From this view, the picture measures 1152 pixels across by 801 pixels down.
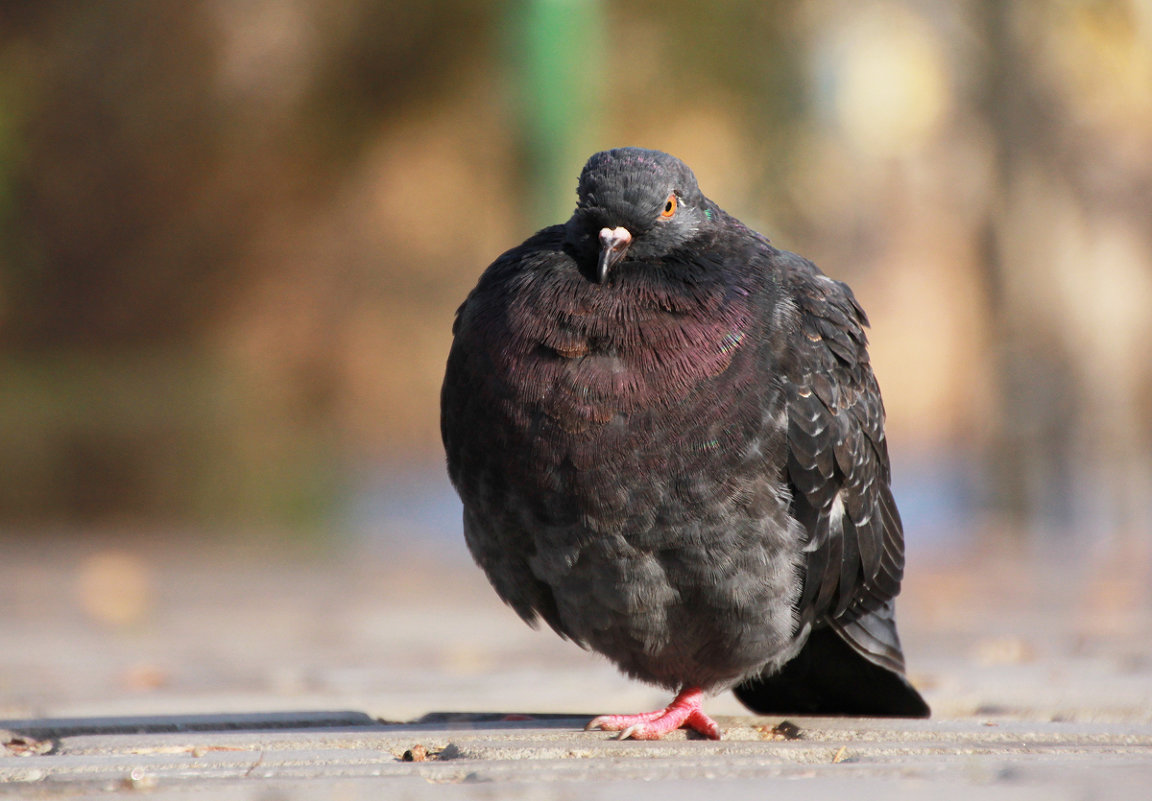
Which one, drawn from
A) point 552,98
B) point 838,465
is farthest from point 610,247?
point 552,98

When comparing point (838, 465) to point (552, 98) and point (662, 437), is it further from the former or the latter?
point (552, 98)

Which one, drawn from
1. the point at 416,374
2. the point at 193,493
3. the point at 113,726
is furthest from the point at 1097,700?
the point at 416,374

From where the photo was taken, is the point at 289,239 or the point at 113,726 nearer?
the point at 113,726

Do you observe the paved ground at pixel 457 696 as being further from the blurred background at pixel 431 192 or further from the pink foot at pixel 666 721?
the blurred background at pixel 431 192

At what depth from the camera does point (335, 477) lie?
15.1m

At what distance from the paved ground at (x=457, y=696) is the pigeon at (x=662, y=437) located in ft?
1.00

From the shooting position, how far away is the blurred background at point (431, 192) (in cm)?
1020

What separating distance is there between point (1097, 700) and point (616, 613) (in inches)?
59.2

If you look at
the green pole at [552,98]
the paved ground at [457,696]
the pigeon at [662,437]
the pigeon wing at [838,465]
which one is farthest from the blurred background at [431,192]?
the pigeon at [662,437]

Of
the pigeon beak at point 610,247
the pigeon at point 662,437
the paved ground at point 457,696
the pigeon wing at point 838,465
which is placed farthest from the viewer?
the pigeon wing at point 838,465

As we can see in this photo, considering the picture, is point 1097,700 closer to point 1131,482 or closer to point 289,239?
point 1131,482

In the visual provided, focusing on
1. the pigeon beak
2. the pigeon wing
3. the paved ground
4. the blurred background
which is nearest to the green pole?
the blurred background

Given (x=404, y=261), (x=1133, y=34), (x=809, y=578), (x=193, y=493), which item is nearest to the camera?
(x=809, y=578)

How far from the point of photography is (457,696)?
14.9ft
